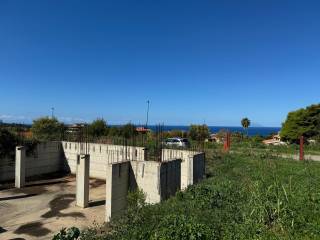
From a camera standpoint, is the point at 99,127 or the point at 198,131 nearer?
the point at 99,127

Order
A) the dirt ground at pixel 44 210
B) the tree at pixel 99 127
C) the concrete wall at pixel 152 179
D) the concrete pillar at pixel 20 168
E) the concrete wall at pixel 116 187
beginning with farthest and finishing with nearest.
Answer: the tree at pixel 99 127, the concrete pillar at pixel 20 168, the concrete wall at pixel 152 179, the concrete wall at pixel 116 187, the dirt ground at pixel 44 210

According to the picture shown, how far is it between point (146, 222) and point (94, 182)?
353 inches

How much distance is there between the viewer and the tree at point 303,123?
33.4 meters

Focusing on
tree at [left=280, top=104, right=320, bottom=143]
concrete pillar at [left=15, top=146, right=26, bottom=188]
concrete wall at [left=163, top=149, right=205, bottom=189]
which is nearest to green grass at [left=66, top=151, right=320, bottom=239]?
concrete wall at [left=163, top=149, right=205, bottom=189]

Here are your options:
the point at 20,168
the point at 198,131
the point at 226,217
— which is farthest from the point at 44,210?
the point at 198,131

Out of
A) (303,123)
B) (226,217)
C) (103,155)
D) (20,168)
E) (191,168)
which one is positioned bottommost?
(226,217)

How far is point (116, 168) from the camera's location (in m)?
9.05

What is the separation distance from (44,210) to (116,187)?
300 centimetres

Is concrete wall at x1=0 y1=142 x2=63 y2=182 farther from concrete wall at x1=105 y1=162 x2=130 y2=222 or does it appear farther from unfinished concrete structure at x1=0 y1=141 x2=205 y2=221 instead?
concrete wall at x1=105 y1=162 x2=130 y2=222

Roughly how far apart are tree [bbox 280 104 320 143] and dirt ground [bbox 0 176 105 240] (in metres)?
27.1

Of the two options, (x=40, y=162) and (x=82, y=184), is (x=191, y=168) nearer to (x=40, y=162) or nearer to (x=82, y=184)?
(x=82, y=184)

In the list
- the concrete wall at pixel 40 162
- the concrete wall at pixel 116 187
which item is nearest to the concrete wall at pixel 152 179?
the concrete wall at pixel 116 187

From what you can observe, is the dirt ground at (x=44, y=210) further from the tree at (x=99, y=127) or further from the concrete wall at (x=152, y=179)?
the tree at (x=99, y=127)

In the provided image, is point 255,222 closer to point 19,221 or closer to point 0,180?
point 19,221
